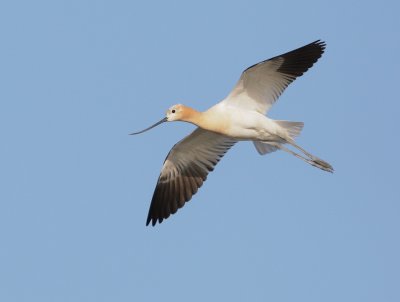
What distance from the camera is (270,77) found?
679 inches

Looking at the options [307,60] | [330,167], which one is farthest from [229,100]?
[330,167]

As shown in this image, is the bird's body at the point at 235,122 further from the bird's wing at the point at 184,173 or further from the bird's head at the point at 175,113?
the bird's wing at the point at 184,173

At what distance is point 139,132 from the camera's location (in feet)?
59.3

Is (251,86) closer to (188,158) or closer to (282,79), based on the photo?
(282,79)

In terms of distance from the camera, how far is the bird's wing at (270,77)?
55.8ft

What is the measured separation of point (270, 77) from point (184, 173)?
275 centimetres

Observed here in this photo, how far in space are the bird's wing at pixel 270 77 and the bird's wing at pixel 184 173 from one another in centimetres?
138

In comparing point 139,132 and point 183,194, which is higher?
point 139,132

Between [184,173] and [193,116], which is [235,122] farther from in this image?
[184,173]

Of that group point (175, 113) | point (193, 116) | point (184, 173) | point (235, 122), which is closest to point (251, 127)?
point (235, 122)

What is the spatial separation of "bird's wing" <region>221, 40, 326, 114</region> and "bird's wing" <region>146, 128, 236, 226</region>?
1.38m

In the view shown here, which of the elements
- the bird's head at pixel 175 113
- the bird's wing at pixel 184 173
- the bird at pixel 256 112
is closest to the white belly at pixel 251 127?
the bird at pixel 256 112

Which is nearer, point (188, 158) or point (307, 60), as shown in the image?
point (307, 60)

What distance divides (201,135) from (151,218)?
1909mm
